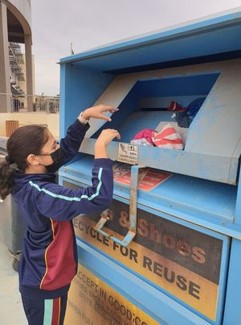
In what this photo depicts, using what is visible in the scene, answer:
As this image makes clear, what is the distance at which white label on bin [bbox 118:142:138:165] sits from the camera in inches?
45.9

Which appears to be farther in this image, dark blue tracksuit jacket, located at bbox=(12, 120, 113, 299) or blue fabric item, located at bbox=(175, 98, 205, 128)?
blue fabric item, located at bbox=(175, 98, 205, 128)

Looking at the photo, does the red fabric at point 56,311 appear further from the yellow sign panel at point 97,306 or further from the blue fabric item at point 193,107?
the blue fabric item at point 193,107

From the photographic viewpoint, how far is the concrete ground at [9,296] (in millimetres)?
2104

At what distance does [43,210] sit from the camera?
1.16 meters

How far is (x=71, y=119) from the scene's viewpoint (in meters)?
Result: 1.56

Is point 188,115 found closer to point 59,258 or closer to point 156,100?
point 156,100

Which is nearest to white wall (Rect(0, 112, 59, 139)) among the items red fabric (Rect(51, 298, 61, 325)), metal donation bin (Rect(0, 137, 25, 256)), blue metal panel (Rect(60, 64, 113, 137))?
metal donation bin (Rect(0, 137, 25, 256))

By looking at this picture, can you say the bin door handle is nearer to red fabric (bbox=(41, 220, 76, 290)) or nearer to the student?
the student

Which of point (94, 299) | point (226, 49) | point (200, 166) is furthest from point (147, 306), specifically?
point (226, 49)

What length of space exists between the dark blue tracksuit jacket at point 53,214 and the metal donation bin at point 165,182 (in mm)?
96

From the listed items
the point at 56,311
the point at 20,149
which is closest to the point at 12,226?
the point at 56,311

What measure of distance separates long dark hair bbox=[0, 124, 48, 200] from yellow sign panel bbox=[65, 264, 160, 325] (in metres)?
0.59

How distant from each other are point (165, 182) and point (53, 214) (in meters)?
0.46

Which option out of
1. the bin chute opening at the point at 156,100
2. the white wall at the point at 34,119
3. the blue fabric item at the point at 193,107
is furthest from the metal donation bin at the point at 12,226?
the white wall at the point at 34,119
